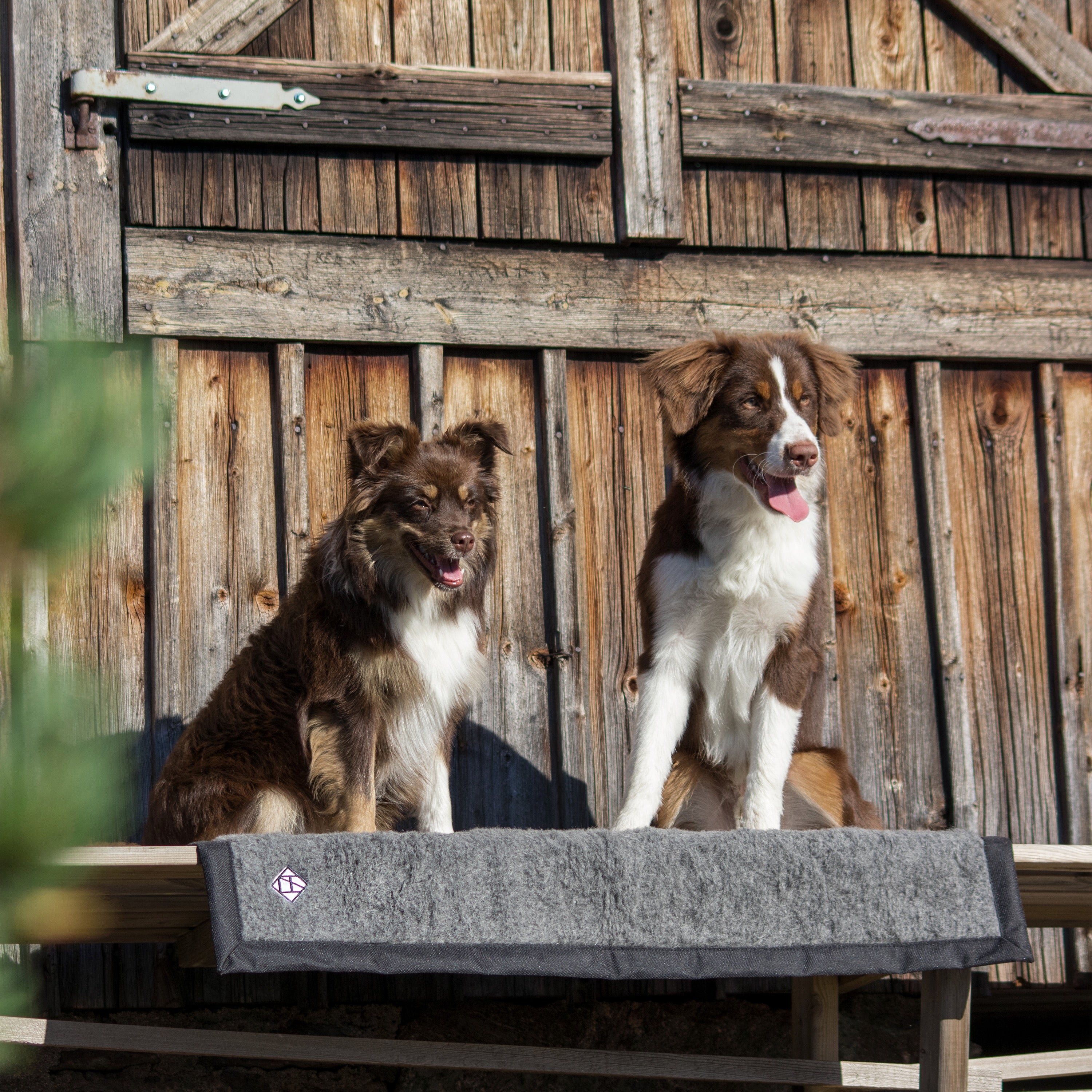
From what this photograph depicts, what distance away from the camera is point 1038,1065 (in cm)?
403

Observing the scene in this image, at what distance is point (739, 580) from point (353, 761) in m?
1.40

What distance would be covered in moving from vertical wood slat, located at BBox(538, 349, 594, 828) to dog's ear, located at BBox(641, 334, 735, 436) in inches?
39.7

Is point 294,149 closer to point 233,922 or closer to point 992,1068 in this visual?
point 233,922

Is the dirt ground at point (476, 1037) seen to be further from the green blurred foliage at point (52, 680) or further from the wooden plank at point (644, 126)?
the green blurred foliage at point (52, 680)

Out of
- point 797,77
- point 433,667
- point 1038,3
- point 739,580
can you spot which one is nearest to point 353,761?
point 433,667

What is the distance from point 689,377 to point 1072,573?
2.47m

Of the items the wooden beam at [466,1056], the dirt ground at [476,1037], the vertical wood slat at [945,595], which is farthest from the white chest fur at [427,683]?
the vertical wood slat at [945,595]

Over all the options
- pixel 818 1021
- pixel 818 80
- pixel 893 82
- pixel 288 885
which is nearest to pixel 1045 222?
pixel 893 82

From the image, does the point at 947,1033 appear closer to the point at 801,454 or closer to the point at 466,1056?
the point at 466,1056

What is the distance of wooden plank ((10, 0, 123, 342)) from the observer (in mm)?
5020

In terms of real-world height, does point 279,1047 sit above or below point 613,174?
below

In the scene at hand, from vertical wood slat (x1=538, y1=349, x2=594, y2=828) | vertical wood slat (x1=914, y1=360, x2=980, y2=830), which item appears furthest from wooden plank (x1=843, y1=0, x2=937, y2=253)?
vertical wood slat (x1=538, y1=349, x2=594, y2=828)

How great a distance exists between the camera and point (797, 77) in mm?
5816

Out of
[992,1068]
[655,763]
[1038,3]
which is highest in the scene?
[1038,3]
